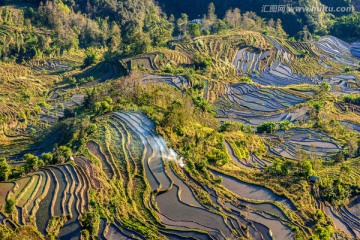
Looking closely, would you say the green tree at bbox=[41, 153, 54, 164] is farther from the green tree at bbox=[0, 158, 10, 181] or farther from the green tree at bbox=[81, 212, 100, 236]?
the green tree at bbox=[81, 212, 100, 236]

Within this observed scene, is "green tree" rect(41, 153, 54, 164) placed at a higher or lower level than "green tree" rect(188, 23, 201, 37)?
lower

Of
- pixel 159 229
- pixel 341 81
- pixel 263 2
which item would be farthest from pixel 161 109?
pixel 263 2

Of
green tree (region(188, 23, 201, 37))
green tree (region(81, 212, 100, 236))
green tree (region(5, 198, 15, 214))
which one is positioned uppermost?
green tree (region(188, 23, 201, 37))

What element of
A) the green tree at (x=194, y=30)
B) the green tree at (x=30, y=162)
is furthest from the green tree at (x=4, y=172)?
the green tree at (x=194, y=30)

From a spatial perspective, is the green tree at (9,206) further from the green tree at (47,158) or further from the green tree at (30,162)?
the green tree at (47,158)

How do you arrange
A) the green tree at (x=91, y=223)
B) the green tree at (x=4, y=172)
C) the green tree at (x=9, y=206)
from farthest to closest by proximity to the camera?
the green tree at (x=4, y=172), the green tree at (x=9, y=206), the green tree at (x=91, y=223)

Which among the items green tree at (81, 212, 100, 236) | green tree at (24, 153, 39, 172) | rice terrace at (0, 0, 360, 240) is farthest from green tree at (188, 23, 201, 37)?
green tree at (81, 212, 100, 236)

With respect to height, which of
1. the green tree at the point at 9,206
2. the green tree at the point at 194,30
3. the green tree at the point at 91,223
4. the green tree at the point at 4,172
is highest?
the green tree at the point at 194,30

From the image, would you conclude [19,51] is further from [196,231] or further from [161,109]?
[196,231]

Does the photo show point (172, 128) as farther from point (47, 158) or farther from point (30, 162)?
point (30, 162)
